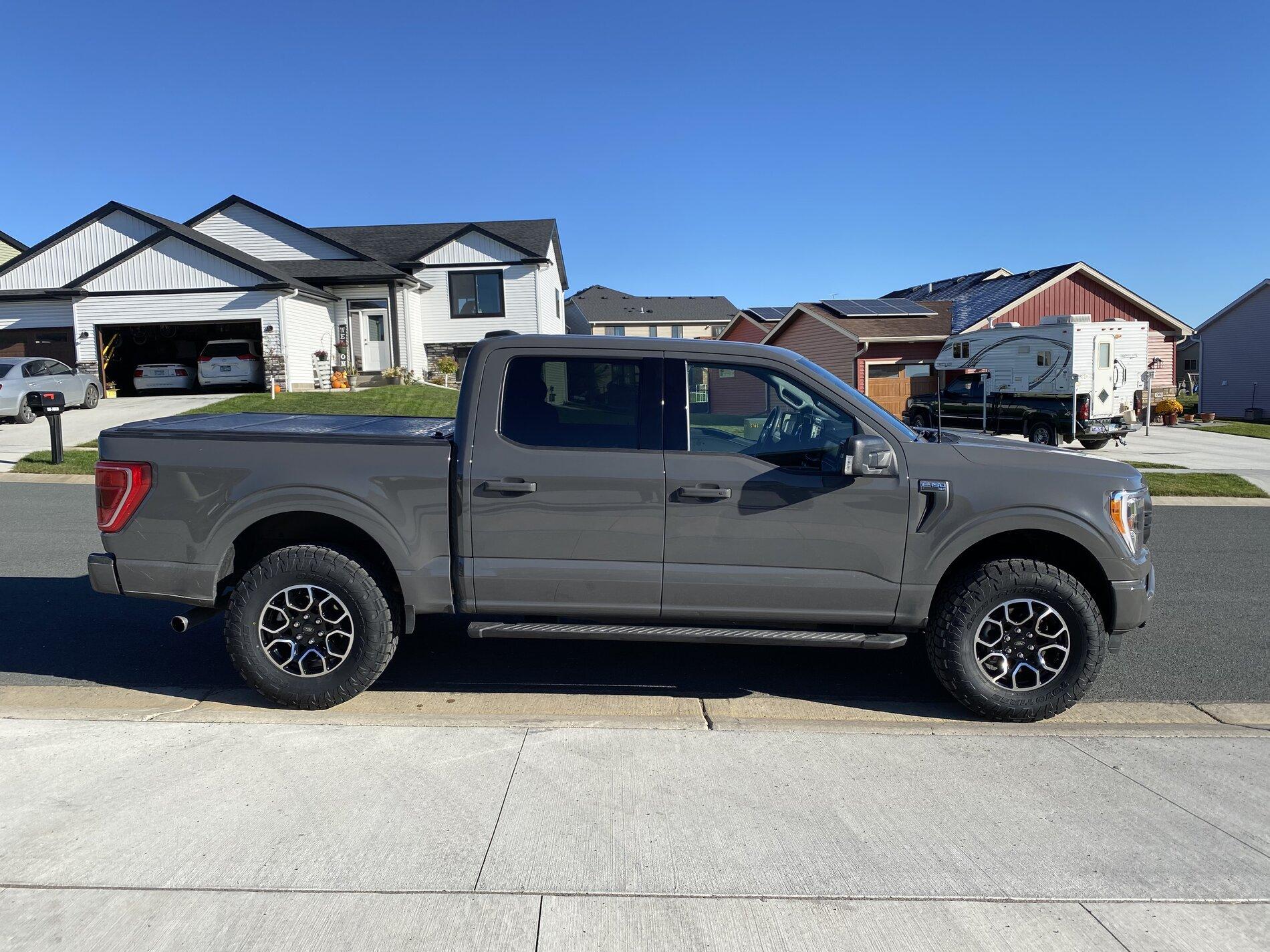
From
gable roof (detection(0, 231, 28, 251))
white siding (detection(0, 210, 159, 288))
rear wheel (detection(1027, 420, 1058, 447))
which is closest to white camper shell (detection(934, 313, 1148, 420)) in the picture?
rear wheel (detection(1027, 420, 1058, 447))

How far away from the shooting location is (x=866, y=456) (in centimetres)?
456

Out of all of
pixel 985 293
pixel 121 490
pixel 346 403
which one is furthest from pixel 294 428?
pixel 985 293

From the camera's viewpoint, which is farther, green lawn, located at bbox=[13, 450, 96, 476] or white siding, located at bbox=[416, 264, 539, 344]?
white siding, located at bbox=[416, 264, 539, 344]

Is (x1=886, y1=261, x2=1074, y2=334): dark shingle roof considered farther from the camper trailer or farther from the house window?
the house window

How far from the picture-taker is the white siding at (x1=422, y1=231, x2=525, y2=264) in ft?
115

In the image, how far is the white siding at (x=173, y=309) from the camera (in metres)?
27.1

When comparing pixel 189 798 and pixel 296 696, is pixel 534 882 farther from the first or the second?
pixel 296 696

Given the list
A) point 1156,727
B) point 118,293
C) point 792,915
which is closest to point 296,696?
point 792,915

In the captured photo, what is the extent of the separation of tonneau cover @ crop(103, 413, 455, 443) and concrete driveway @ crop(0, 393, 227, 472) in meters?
11.7

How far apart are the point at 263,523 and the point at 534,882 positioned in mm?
2745

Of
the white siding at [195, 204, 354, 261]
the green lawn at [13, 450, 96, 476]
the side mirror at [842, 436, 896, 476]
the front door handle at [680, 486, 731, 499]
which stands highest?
the white siding at [195, 204, 354, 261]

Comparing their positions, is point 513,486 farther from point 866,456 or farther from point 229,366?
point 229,366

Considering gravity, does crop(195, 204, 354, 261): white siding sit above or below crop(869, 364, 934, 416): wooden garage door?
above

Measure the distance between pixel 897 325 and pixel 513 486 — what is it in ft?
98.6
